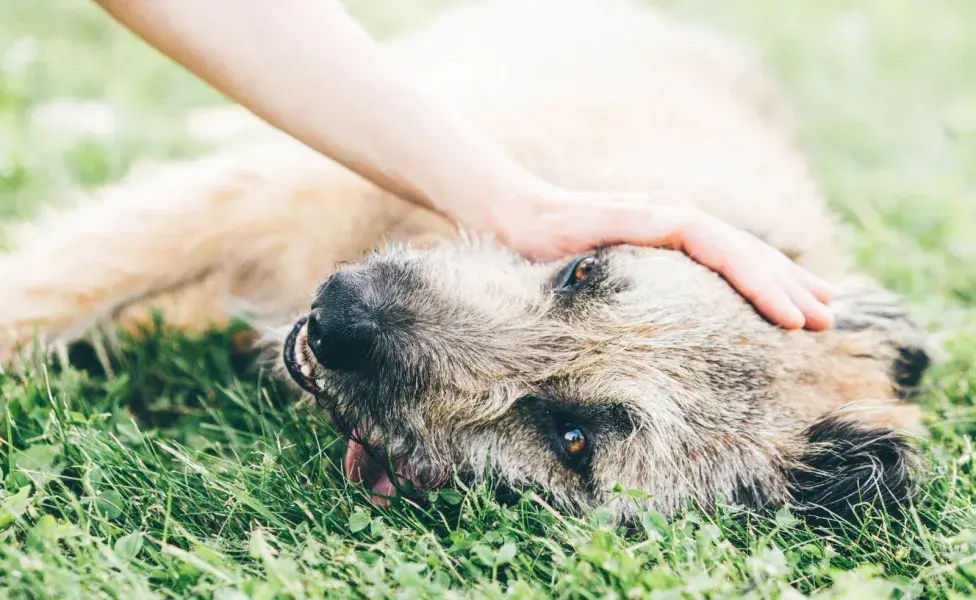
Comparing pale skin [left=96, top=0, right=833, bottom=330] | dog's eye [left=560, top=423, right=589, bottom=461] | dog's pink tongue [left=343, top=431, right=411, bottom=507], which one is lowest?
dog's pink tongue [left=343, top=431, right=411, bottom=507]

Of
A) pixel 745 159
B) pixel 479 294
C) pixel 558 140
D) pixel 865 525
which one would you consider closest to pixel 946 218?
pixel 745 159

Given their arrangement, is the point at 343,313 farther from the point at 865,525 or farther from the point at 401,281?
the point at 865,525

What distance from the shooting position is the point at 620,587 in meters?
1.87

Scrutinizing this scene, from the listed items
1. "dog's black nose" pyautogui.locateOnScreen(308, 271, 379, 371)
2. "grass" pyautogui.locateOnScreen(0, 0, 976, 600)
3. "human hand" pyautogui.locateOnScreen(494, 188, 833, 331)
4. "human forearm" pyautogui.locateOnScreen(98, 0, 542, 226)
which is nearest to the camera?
"grass" pyautogui.locateOnScreen(0, 0, 976, 600)

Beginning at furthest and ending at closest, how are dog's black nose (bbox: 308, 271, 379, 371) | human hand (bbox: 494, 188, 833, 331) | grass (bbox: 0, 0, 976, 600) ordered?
human hand (bbox: 494, 188, 833, 331) → dog's black nose (bbox: 308, 271, 379, 371) → grass (bbox: 0, 0, 976, 600)

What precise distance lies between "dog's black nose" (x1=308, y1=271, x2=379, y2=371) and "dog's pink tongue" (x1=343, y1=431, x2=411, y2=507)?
0.24 metres

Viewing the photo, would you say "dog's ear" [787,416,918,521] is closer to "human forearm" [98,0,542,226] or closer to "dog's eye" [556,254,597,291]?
"dog's eye" [556,254,597,291]

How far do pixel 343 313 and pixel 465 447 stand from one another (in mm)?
513

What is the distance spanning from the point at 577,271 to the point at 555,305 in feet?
0.47

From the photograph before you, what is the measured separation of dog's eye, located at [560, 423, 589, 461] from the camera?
2.41 m

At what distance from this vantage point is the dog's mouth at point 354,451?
2.43m

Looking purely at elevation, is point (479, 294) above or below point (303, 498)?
above

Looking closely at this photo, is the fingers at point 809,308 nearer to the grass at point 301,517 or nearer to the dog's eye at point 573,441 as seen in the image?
the grass at point 301,517

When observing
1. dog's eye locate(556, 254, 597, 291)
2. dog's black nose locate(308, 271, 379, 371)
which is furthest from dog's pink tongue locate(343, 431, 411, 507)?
dog's eye locate(556, 254, 597, 291)
